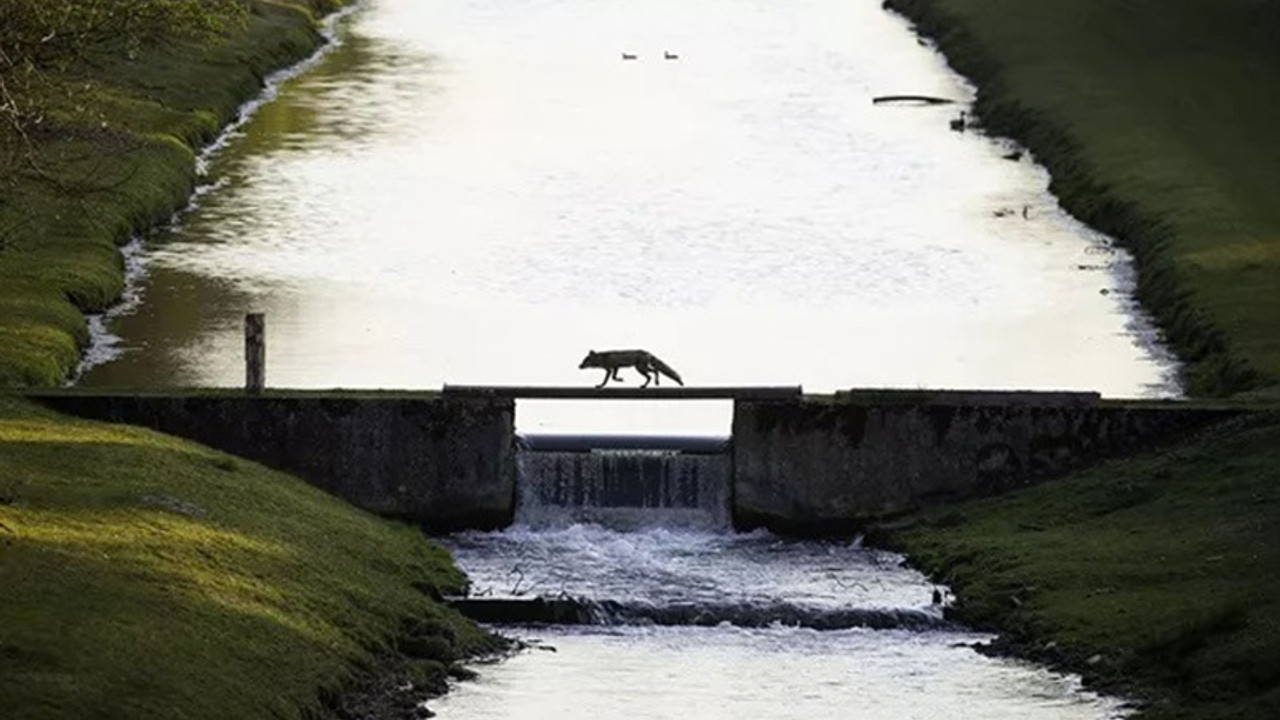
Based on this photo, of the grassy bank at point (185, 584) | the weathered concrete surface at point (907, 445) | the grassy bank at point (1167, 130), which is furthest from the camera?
the grassy bank at point (1167, 130)

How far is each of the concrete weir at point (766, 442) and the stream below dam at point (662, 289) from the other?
111cm

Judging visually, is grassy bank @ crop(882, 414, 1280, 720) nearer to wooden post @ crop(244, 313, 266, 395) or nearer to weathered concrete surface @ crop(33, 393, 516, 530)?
weathered concrete surface @ crop(33, 393, 516, 530)

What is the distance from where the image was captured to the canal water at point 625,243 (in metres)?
60.9

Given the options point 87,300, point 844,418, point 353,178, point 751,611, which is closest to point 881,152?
point 353,178

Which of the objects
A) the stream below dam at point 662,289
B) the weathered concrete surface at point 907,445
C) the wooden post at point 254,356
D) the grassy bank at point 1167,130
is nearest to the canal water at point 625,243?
the stream below dam at point 662,289

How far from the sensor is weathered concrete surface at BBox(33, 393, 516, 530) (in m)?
50.1

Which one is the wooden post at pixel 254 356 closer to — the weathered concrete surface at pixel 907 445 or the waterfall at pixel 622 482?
the waterfall at pixel 622 482

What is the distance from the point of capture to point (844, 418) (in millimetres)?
50344

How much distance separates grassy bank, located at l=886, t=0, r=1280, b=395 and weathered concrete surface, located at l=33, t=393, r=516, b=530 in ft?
46.6

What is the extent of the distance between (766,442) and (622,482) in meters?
2.36

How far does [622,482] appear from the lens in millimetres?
49750

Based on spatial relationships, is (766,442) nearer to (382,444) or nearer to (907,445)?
(907,445)

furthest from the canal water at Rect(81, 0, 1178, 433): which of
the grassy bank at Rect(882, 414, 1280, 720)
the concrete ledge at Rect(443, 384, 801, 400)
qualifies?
the grassy bank at Rect(882, 414, 1280, 720)

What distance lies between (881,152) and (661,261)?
21105 mm
